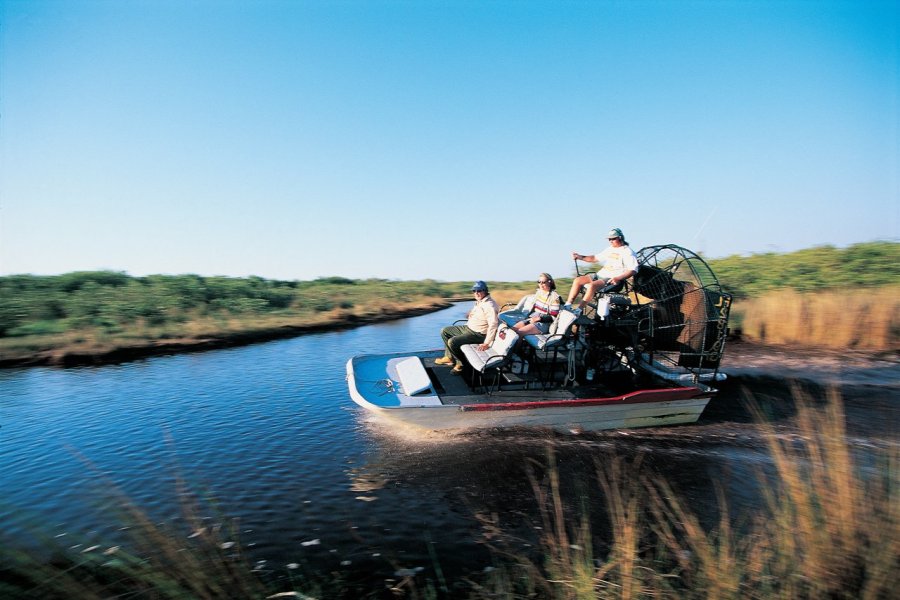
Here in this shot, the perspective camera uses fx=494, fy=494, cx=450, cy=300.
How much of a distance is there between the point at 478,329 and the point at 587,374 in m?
2.29

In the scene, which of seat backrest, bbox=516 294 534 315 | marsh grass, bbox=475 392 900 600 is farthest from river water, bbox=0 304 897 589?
seat backrest, bbox=516 294 534 315

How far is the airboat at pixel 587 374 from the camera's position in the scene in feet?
27.3

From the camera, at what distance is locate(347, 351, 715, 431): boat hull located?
8047mm

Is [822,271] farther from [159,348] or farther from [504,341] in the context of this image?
[159,348]

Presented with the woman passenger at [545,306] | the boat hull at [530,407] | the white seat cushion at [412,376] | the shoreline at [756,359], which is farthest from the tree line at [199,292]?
the woman passenger at [545,306]

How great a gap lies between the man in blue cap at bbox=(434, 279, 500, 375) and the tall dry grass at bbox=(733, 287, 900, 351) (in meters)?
13.0

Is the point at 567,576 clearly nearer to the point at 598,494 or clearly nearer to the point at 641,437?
the point at 598,494

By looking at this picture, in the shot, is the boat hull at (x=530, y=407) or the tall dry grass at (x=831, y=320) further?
the tall dry grass at (x=831, y=320)

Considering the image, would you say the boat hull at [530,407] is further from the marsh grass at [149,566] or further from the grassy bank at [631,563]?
the marsh grass at [149,566]

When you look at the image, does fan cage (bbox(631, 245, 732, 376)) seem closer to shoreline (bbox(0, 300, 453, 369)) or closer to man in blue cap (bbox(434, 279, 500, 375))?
man in blue cap (bbox(434, 279, 500, 375))

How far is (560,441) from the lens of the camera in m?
8.47

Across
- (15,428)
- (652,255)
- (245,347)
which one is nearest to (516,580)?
(652,255)

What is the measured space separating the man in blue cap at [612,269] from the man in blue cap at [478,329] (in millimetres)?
1446

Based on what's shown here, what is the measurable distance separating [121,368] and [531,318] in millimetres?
12214
